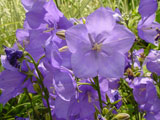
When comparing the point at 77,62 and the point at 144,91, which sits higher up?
the point at 77,62

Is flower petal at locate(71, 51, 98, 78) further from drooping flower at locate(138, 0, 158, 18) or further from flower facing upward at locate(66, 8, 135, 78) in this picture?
drooping flower at locate(138, 0, 158, 18)

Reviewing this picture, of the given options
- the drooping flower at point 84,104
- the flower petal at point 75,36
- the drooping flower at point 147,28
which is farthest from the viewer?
the drooping flower at point 147,28

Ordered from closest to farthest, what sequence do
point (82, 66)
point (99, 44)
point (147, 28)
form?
point (82, 66) < point (99, 44) < point (147, 28)

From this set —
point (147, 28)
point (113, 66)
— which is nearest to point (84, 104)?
point (113, 66)

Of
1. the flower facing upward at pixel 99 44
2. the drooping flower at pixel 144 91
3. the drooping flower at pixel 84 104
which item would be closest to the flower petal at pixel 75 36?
the flower facing upward at pixel 99 44

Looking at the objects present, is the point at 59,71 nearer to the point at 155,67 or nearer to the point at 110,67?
the point at 110,67

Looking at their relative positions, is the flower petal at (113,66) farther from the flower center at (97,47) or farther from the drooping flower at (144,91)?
the drooping flower at (144,91)

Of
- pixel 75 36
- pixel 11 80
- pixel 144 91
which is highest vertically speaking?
pixel 75 36

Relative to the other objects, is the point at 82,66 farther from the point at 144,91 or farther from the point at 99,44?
the point at 144,91
